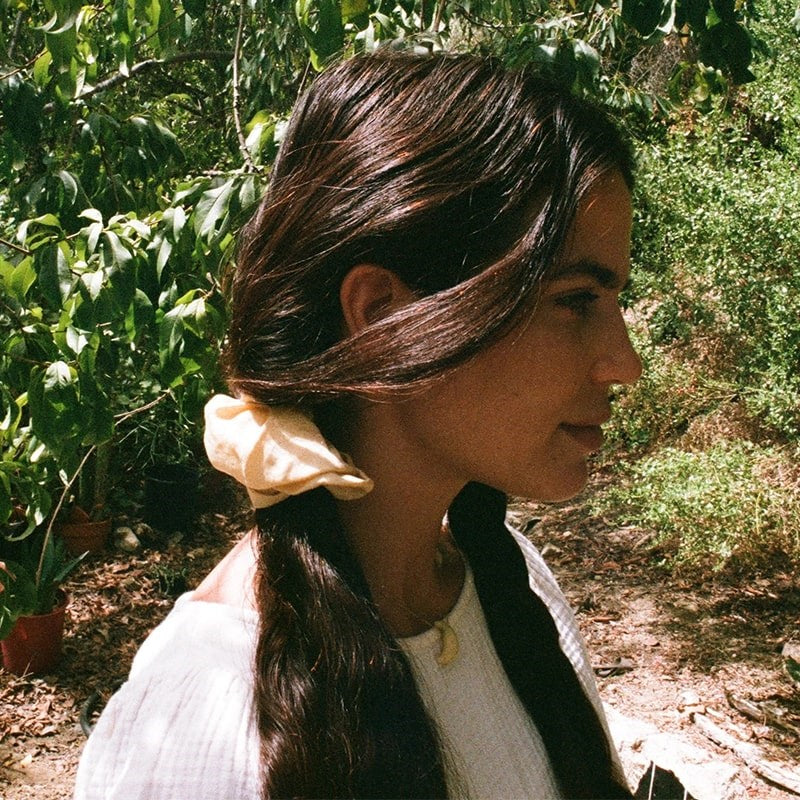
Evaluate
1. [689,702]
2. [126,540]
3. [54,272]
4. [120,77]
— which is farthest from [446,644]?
[126,540]

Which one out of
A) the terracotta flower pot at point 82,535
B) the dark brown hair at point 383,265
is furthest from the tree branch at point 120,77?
the terracotta flower pot at point 82,535

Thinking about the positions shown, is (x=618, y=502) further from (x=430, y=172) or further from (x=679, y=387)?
(x=430, y=172)

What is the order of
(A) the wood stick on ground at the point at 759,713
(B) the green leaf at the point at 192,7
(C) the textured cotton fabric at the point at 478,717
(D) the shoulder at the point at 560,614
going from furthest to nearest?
(A) the wood stick on ground at the point at 759,713, (B) the green leaf at the point at 192,7, (D) the shoulder at the point at 560,614, (C) the textured cotton fabric at the point at 478,717

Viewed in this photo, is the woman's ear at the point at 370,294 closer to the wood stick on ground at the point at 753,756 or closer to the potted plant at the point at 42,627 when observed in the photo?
the wood stick on ground at the point at 753,756

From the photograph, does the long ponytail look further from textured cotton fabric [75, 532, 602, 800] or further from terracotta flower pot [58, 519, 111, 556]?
terracotta flower pot [58, 519, 111, 556]

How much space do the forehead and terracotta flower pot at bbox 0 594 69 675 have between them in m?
3.84

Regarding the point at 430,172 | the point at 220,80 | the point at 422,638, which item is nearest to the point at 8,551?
the point at 220,80

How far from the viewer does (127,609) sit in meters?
4.97

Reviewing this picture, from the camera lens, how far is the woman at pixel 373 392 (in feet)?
3.23

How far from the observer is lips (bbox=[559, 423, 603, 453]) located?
3.66 ft

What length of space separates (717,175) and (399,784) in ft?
17.0

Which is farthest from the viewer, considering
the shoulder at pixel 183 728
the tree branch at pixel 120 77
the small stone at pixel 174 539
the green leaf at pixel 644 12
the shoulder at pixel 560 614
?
the small stone at pixel 174 539

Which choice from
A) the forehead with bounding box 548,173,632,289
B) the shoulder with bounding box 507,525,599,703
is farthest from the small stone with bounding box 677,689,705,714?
the forehead with bounding box 548,173,632,289

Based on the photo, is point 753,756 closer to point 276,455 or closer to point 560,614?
point 560,614
